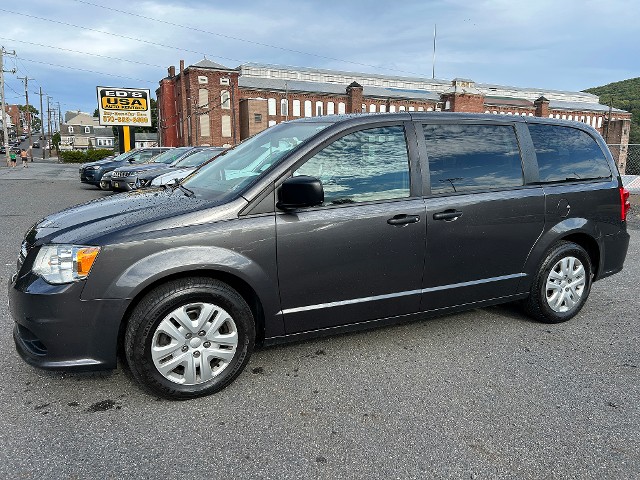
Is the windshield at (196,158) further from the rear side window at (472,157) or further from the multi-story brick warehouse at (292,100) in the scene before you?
the multi-story brick warehouse at (292,100)

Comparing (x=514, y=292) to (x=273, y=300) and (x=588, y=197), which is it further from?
(x=273, y=300)

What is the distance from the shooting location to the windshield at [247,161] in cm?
311

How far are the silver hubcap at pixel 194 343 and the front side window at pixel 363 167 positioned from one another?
1039 mm

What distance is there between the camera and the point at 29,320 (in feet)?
8.59

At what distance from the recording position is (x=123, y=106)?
36.3 metres

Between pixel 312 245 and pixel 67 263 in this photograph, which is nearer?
pixel 67 263

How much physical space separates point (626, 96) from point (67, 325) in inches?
4307

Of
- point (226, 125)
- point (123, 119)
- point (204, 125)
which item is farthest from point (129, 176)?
point (226, 125)

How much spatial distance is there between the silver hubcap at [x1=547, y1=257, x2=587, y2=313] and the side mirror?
7.92ft

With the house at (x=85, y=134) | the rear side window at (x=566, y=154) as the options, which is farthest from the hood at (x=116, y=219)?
the house at (x=85, y=134)

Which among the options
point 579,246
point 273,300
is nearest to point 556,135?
point 579,246

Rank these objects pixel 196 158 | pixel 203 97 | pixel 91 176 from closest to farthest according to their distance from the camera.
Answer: pixel 196 158 < pixel 91 176 < pixel 203 97

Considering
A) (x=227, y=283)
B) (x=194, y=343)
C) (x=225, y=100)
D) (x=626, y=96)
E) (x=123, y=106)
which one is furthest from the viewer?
(x=626, y=96)

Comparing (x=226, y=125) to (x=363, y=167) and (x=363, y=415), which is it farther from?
(x=363, y=415)
